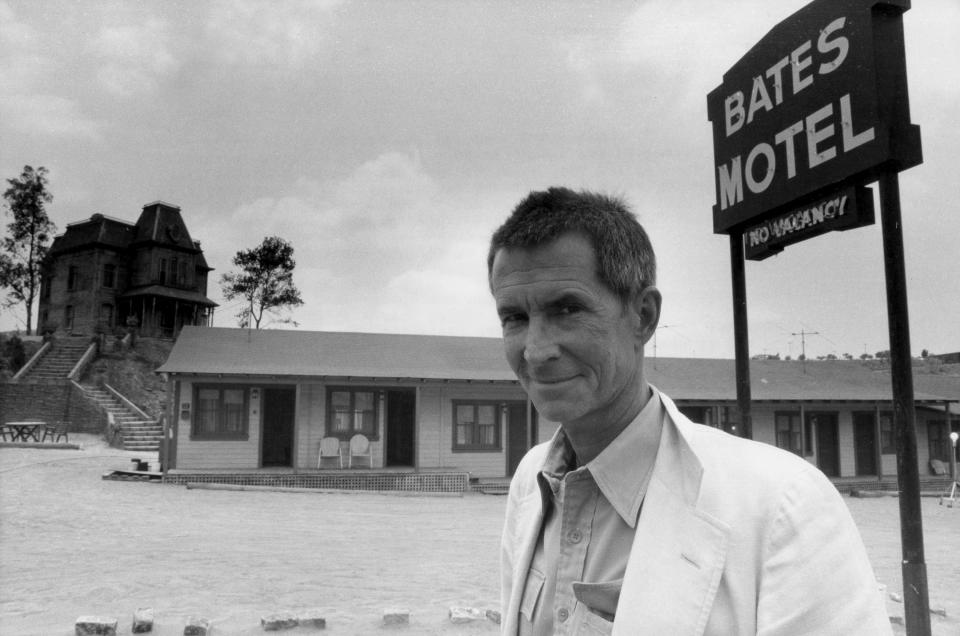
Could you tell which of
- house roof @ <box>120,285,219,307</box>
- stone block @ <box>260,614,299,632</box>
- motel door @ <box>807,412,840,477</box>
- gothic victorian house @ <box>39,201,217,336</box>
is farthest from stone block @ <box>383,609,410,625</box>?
house roof @ <box>120,285,219,307</box>

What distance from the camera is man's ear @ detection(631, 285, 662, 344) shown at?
1.63 metres

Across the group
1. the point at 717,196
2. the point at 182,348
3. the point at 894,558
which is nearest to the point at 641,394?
the point at 717,196

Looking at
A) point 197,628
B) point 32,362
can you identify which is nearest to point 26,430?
point 32,362

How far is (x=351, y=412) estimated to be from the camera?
752 inches

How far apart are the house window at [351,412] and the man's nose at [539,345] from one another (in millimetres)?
17947

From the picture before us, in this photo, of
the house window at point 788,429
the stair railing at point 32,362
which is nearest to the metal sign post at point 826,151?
the house window at point 788,429

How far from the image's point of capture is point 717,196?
210 inches

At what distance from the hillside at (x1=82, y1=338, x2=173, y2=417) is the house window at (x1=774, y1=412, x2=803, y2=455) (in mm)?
25068

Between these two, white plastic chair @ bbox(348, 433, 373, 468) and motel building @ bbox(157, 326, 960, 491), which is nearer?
motel building @ bbox(157, 326, 960, 491)

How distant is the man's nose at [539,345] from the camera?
60.8 inches

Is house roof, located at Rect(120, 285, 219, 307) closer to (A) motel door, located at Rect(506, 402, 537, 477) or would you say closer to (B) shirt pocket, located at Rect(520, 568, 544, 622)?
(A) motel door, located at Rect(506, 402, 537, 477)

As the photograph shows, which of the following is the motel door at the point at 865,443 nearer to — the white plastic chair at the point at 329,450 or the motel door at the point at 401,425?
the motel door at the point at 401,425

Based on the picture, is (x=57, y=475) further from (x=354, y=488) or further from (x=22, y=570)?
(x=22, y=570)

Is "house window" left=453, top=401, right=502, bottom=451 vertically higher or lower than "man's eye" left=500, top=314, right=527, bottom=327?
lower
